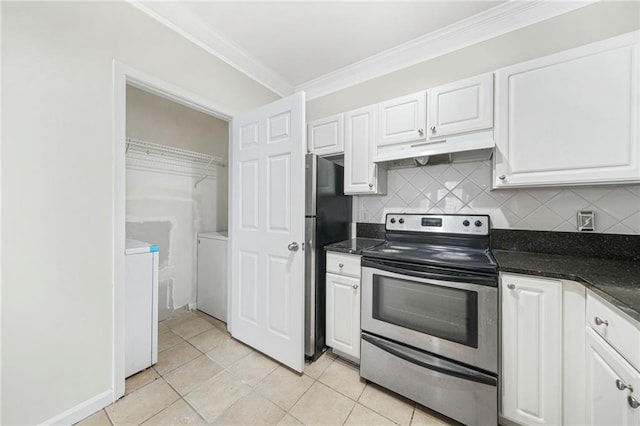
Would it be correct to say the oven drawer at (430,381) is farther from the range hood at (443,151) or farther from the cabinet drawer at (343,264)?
the range hood at (443,151)

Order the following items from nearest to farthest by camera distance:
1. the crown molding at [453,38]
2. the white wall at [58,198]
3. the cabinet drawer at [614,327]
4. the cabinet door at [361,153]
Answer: the cabinet drawer at [614,327], the white wall at [58,198], the crown molding at [453,38], the cabinet door at [361,153]

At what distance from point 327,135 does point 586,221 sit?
77.5 inches

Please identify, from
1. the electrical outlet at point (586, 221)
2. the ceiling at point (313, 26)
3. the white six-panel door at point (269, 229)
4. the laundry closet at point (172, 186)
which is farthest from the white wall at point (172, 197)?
the electrical outlet at point (586, 221)

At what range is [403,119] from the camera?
5.96 feet

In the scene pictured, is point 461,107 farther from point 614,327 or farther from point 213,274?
point 213,274

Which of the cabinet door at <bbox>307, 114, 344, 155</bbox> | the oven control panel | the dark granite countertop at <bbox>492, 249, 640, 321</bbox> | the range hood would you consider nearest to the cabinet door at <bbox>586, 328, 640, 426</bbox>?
the dark granite countertop at <bbox>492, 249, 640, 321</bbox>

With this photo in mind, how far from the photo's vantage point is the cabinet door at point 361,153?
77.2 inches

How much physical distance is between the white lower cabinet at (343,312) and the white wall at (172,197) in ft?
6.17

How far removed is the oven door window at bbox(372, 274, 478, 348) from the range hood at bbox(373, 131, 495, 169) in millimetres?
872

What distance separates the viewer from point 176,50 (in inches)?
67.9

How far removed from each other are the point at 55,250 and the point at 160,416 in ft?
3.61

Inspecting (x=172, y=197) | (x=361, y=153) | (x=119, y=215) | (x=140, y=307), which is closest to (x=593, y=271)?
(x=361, y=153)

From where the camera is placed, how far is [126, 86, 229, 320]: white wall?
2344mm

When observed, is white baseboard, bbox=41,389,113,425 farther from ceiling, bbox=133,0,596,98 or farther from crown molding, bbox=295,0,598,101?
crown molding, bbox=295,0,598,101
